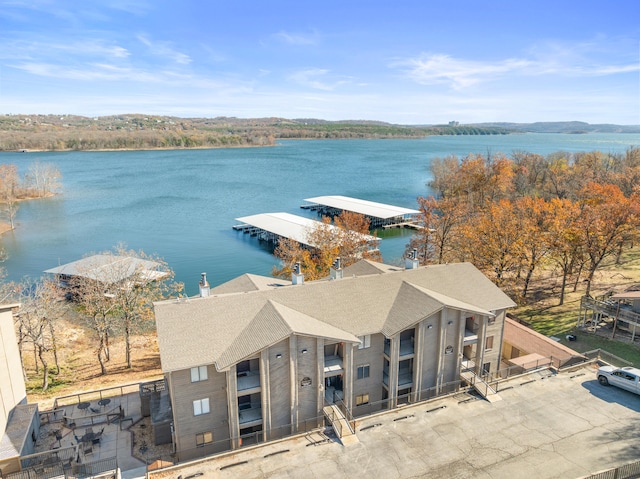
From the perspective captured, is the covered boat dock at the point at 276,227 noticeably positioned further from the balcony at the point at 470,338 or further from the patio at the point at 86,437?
the patio at the point at 86,437

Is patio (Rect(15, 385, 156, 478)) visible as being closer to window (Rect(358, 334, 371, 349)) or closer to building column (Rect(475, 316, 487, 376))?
window (Rect(358, 334, 371, 349))

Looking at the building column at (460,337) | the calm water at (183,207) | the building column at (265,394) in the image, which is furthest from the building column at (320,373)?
the calm water at (183,207)

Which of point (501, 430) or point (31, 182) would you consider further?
point (31, 182)

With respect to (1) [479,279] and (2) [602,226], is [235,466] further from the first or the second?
(2) [602,226]

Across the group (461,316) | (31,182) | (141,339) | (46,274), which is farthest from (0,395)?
(31,182)

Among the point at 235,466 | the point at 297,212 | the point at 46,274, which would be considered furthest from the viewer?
the point at 297,212

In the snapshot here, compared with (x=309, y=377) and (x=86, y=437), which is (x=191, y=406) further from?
(x=86, y=437)

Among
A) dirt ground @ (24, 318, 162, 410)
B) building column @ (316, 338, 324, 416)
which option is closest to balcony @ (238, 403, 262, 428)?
building column @ (316, 338, 324, 416)
